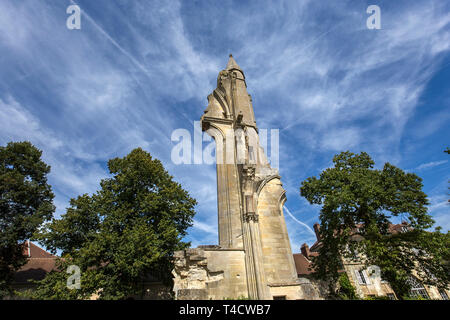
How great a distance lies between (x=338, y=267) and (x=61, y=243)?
16832 mm

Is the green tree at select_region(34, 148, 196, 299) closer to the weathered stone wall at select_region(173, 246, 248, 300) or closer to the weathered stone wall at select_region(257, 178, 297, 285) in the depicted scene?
the weathered stone wall at select_region(173, 246, 248, 300)

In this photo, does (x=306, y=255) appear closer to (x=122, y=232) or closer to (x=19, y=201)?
(x=122, y=232)

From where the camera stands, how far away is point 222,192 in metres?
11.9

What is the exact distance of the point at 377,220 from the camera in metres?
13.4

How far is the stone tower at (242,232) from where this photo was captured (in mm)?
8906

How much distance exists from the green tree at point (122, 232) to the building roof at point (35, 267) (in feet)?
24.4

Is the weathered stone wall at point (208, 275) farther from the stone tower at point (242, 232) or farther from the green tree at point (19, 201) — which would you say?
the green tree at point (19, 201)

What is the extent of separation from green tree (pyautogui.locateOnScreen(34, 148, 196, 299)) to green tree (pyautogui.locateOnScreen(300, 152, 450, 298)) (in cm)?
972

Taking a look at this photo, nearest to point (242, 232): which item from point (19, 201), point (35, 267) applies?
point (19, 201)

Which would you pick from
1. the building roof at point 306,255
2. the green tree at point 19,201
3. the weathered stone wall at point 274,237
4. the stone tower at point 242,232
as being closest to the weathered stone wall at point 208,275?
the stone tower at point 242,232
